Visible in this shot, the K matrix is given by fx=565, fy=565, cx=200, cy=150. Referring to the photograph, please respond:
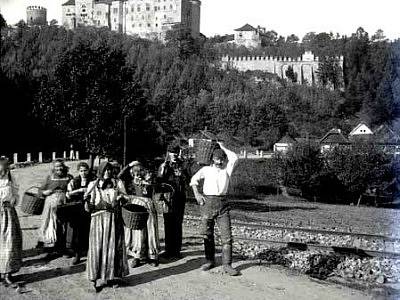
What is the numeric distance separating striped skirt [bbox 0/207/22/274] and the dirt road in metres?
0.26

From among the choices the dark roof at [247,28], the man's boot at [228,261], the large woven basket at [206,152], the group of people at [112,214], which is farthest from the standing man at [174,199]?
the dark roof at [247,28]

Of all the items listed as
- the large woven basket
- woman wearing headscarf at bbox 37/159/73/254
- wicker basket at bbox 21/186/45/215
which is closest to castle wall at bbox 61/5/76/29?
woman wearing headscarf at bbox 37/159/73/254

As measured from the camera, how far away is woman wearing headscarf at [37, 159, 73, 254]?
8.06m

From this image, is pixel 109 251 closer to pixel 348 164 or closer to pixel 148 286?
pixel 148 286

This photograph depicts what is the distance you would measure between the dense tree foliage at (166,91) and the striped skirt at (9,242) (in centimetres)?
847

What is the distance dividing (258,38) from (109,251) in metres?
118

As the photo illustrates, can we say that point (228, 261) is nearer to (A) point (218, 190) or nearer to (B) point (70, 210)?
(A) point (218, 190)

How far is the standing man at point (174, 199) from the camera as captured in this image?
820 cm

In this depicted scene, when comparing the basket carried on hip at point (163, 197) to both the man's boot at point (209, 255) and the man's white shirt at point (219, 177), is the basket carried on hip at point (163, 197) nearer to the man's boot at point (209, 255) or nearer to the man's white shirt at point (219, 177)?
the man's boot at point (209, 255)

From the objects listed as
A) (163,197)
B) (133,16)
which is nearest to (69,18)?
(133,16)

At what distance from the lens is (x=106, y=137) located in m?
21.2

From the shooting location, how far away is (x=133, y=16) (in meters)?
115

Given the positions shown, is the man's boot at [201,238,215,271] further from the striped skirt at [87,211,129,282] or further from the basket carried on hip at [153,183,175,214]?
the striped skirt at [87,211,129,282]

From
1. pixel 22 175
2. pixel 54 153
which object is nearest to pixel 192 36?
pixel 54 153
